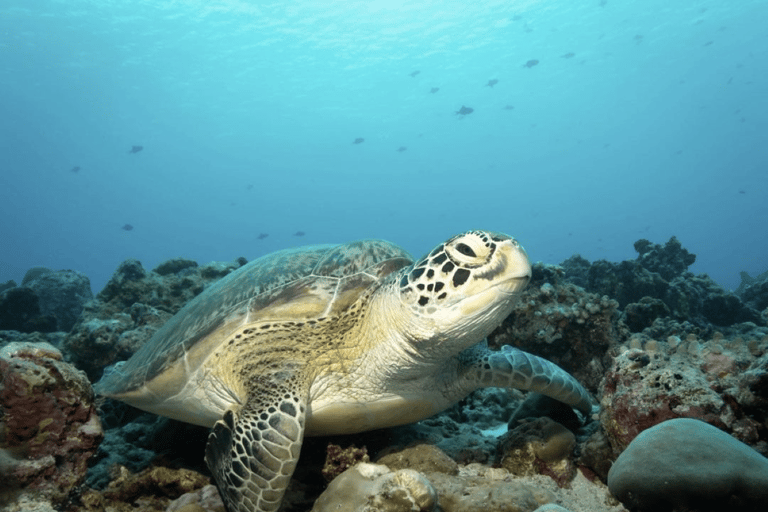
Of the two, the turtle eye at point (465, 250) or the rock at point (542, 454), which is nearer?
the turtle eye at point (465, 250)

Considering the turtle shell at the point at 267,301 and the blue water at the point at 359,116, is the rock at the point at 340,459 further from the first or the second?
the blue water at the point at 359,116

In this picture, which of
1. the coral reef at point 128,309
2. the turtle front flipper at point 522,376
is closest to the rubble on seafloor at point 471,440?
the turtle front flipper at point 522,376

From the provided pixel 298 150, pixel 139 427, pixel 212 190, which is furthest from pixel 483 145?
pixel 139 427

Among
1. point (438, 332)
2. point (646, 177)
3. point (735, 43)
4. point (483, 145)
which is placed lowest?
point (646, 177)

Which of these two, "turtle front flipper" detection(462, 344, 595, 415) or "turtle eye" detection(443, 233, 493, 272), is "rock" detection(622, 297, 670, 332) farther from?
"turtle eye" detection(443, 233, 493, 272)

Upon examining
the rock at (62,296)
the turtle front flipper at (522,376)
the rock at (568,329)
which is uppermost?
the turtle front flipper at (522,376)

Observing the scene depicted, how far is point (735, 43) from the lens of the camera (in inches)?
2263

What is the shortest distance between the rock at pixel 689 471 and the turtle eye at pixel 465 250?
1185 millimetres

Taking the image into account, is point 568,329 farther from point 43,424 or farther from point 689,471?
point 43,424

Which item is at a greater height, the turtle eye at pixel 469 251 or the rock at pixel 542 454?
the turtle eye at pixel 469 251

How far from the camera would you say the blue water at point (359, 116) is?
145 feet

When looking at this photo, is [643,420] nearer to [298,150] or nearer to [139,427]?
[139,427]

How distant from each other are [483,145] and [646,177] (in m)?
58.4

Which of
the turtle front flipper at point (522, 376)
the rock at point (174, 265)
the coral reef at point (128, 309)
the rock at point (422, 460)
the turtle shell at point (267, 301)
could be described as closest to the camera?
the rock at point (422, 460)
